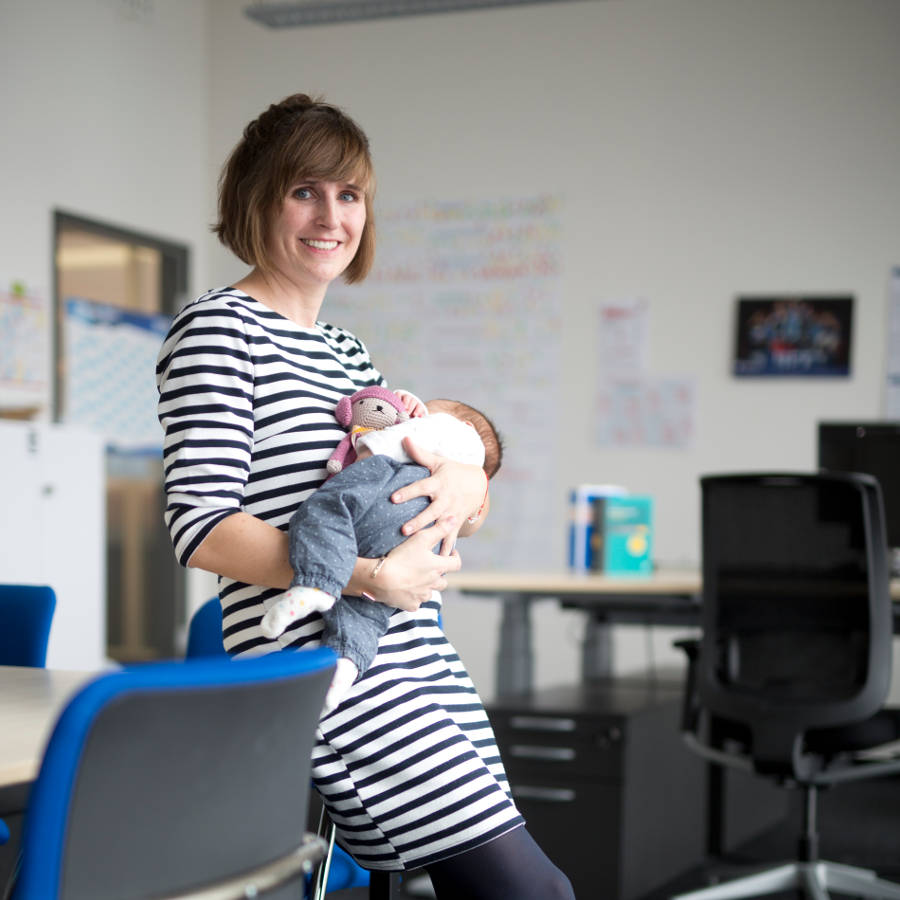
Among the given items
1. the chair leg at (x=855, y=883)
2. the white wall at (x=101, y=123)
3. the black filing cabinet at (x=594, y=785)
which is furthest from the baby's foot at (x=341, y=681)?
the white wall at (x=101, y=123)

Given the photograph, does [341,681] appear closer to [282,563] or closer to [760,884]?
[282,563]

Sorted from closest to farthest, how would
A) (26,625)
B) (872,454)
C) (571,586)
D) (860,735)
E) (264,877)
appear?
(264,877)
(26,625)
(860,735)
(571,586)
(872,454)

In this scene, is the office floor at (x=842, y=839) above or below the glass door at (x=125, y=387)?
below

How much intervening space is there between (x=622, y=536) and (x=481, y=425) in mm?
2158

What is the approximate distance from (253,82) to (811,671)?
4617 mm

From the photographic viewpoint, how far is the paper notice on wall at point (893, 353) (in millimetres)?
5156

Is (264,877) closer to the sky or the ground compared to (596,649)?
closer to the sky

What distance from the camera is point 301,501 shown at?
137 cm

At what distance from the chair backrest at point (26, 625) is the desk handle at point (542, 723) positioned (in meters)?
1.50

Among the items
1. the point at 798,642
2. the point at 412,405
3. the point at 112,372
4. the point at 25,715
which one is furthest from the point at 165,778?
the point at 112,372

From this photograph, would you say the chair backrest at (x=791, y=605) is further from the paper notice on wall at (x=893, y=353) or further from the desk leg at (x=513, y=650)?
the paper notice on wall at (x=893, y=353)

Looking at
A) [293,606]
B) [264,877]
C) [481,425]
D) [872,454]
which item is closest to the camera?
[264,877]

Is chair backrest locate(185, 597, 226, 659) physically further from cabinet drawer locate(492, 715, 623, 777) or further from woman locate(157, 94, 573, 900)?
cabinet drawer locate(492, 715, 623, 777)

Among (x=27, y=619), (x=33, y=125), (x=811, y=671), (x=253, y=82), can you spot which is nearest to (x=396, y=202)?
(x=253, y=82)
